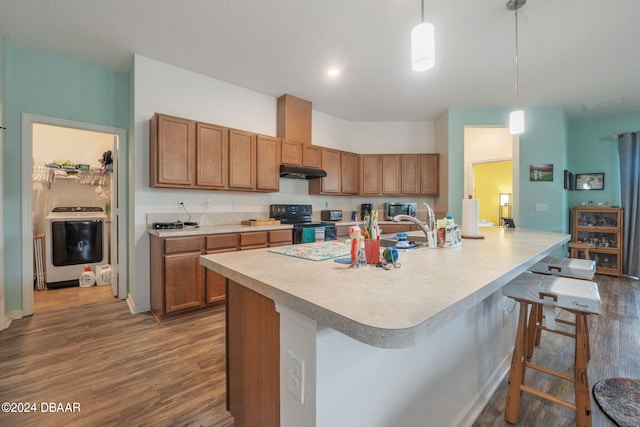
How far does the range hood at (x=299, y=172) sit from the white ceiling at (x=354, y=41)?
42.2 inches

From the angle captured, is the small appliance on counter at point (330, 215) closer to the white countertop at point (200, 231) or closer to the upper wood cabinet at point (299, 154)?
the upper wood cabinet at point (299, 154)

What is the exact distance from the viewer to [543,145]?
434cm

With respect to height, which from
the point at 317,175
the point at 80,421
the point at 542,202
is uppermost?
the point at 317,175

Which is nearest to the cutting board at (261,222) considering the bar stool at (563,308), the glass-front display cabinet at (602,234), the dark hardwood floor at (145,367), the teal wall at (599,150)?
the dark hardwood floor at (145,367)

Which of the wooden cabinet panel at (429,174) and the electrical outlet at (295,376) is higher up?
the wooden cabinet panel at (429,174)

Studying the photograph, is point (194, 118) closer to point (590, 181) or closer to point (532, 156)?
point (532, 156)

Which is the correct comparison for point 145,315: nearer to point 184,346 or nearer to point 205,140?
point 184,346

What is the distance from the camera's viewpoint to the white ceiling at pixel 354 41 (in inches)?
86.9

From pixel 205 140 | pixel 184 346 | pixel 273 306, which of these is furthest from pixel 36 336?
pixel 273 306

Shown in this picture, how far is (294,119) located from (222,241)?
2113 millimetres

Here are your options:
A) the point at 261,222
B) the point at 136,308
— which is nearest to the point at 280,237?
the point at 261,222

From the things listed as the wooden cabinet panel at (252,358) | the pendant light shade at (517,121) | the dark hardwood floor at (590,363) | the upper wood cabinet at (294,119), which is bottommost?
the dark hardwood floor at (590,363)

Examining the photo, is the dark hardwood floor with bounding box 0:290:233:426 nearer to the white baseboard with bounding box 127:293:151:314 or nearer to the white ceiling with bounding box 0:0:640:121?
the white baseboard with bounding box 127:293:151:314

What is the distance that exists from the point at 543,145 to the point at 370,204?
9.33ft
